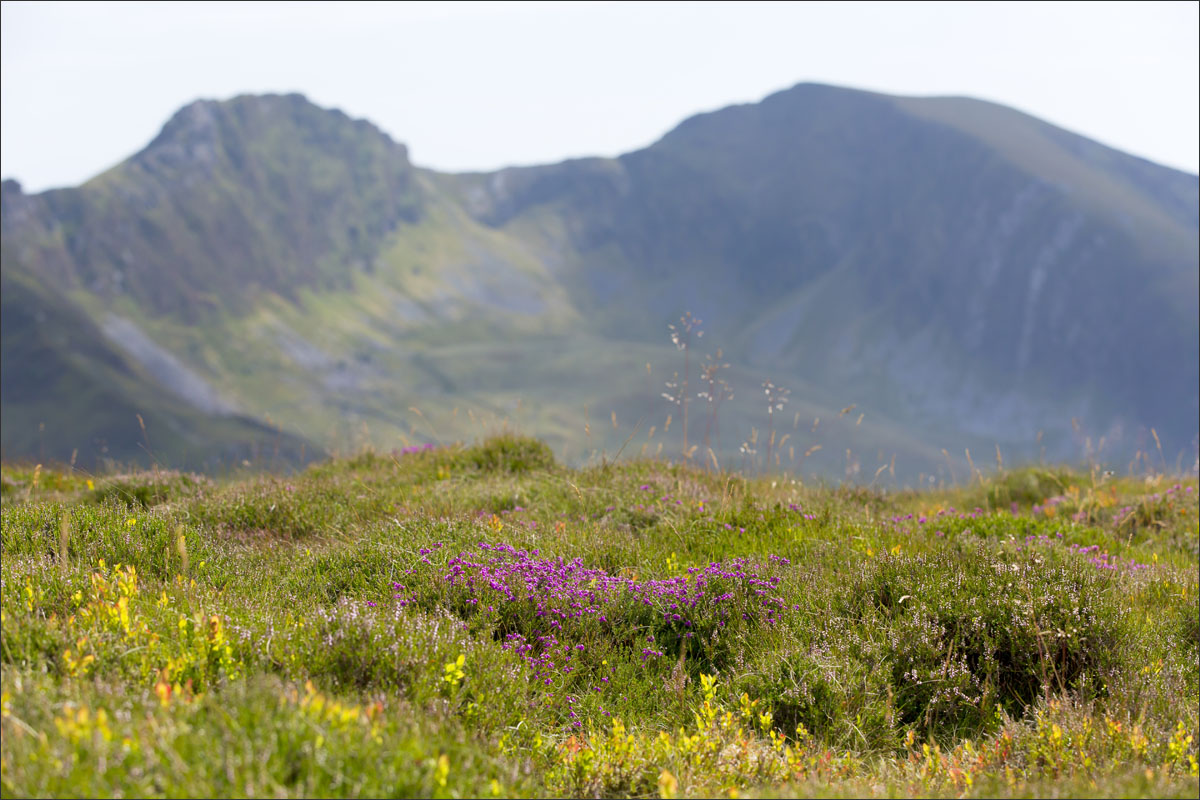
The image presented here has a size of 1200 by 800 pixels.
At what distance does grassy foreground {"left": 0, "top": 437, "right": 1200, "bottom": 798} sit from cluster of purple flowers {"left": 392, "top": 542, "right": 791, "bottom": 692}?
0.02 meters

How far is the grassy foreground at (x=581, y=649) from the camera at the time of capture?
2.88 metres

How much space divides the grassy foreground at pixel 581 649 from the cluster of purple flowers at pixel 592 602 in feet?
0.07

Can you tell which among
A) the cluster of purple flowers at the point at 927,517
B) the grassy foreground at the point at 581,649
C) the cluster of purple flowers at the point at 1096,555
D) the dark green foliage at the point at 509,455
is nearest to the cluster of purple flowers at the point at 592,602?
the grassy foreground at the point at 581,649

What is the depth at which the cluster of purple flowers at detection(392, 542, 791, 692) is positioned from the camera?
5.08 metres

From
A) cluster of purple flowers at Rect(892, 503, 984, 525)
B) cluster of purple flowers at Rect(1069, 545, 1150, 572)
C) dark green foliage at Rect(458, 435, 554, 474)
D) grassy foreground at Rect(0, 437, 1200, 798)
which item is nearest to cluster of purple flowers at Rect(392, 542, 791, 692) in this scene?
grassy foreground at Rect(0, 437, 1200, 798)

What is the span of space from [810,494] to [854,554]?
99.8 inches

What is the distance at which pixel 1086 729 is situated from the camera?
3941 millimetres

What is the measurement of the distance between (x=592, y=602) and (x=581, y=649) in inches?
15.2

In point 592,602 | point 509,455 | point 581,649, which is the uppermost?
point 509,455

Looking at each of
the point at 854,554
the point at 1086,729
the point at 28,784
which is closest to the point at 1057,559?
the point at 854,554

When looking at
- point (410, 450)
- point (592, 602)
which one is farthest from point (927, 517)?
point (410, 450)

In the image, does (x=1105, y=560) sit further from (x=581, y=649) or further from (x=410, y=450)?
(x=410, y=450)

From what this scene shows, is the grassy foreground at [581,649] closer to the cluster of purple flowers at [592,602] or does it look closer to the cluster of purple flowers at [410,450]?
the cluster of purple flowers at [592,602]

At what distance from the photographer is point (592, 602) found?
5.34 metres
